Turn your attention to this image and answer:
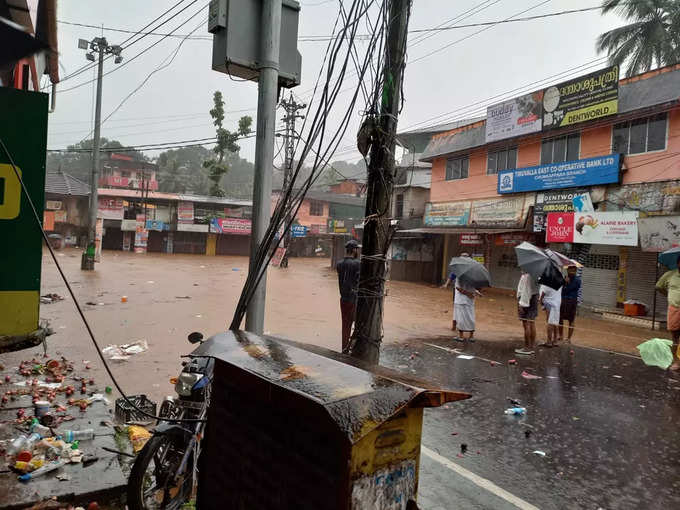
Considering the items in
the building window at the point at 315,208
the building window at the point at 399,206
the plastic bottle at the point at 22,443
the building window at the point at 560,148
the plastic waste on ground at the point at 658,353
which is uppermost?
the building window at the point at 560,148

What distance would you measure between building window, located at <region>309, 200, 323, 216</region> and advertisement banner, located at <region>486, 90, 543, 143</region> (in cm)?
2877

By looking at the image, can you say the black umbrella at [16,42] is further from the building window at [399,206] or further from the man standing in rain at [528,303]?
the building window at [399,206]

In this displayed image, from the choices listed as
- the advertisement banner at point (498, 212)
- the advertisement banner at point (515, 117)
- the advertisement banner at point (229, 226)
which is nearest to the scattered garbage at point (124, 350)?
the advertisement banner at point (498, 212)

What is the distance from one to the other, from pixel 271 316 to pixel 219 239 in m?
33.2

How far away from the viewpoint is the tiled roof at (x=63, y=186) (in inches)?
1560

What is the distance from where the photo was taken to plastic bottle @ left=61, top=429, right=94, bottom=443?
12.6 ft

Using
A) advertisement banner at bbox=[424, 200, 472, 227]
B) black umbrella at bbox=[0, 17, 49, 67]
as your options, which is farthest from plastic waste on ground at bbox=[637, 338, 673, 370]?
advertisement banner at bbox=[424, 200, 472, 227]

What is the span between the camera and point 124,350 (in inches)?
301

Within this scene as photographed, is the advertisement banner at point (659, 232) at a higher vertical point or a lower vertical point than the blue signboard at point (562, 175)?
lower

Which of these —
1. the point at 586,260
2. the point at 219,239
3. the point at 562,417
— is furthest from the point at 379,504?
the point at 219,239

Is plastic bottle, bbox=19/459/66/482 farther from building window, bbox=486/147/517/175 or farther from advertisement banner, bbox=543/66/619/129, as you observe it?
building window, bbox=486/147/517/175

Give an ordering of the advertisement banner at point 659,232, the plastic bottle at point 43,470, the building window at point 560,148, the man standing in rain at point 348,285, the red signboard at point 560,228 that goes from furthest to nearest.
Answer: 1. the building window at point 560,148
2. the red signboard at point 560,228
3. the advertisement banner at point 659,232
4. the man standing in rain at point 348,285
5. the plastic bottle at point 43,470

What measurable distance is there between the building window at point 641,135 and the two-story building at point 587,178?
3cm

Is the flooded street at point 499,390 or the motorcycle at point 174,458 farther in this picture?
the flooded street at point 499,390
